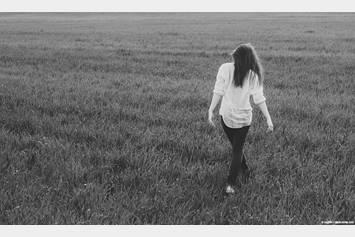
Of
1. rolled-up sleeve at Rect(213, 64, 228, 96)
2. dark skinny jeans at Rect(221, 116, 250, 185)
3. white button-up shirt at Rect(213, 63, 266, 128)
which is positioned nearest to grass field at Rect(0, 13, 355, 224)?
dark skinny jeans at Rect(221, 116, 250, 185)

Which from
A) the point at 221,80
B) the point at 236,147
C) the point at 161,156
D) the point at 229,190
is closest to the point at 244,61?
the point at 221,80

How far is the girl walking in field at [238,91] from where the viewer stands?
364 cm

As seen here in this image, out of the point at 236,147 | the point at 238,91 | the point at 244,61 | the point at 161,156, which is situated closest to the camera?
the point at 244,61

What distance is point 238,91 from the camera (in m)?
3.77

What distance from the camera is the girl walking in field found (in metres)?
3.64

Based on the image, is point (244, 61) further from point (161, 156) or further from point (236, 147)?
point (161, 156)

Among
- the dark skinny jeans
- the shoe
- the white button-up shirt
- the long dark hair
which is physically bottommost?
the shoe

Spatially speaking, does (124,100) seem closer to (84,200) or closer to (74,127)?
(74,127)

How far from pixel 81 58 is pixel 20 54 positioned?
118 inches

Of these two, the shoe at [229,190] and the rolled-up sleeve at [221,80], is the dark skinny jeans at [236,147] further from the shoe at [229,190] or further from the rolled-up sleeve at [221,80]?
the rolled-up sleeve at [221,80]

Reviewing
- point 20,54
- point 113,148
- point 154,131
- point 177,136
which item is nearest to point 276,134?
point 177,136

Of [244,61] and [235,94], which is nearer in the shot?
[244,61]

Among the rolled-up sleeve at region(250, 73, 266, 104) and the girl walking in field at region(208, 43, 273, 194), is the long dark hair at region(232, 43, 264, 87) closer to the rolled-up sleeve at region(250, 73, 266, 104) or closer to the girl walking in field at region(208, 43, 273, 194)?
the girl walking in field at region(208, 43, 273, 194)

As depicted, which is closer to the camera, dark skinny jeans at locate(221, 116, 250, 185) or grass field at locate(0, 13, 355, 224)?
grass field at locate(0, 13, 355, 224)
